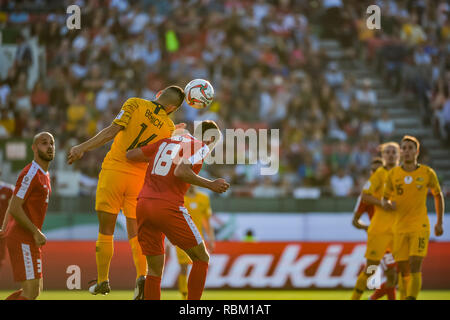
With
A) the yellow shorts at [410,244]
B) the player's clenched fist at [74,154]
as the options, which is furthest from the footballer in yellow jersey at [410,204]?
the player's clenched fist at [74,154]

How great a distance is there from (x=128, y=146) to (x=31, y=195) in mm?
1332

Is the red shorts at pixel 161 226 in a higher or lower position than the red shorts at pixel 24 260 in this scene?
higher

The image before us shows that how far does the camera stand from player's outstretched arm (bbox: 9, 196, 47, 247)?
27.4 feet

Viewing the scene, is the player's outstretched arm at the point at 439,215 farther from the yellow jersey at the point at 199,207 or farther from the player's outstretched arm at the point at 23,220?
the player's outstretched arm at the point at 23,220

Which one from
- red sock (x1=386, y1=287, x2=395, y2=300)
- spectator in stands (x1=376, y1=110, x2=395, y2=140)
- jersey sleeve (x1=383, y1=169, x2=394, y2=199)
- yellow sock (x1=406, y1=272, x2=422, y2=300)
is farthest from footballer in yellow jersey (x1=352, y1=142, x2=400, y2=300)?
spectator in stands (x1=376, y1=110, x2=395, y2=140)

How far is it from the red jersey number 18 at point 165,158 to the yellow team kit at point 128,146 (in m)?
0.99

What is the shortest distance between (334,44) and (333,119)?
4.66 metres

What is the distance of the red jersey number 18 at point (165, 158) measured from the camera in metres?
8.16

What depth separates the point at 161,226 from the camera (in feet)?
26.8

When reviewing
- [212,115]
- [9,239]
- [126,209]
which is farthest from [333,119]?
[9,239]

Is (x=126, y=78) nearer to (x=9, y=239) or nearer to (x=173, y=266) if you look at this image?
(x=173, y=266)

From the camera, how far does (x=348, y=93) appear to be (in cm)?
2147

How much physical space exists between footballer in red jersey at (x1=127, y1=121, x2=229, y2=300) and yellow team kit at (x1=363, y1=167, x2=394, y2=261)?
3.91 m

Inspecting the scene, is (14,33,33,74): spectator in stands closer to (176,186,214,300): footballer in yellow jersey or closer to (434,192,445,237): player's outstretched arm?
(176,186,214,300): footballer in yellow jersey
